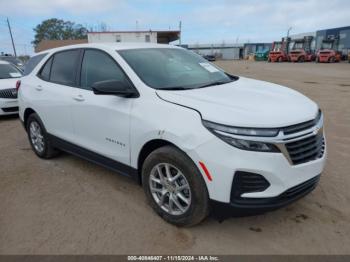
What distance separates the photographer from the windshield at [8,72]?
9203 millimetres

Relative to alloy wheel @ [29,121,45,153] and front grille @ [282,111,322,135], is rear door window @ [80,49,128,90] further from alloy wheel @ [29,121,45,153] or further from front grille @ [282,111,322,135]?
front grille @ [282,111,322,135]

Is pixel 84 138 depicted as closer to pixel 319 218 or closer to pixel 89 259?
pixel 89 259

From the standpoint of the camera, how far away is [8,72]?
370 inches

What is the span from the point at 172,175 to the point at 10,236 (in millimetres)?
1703

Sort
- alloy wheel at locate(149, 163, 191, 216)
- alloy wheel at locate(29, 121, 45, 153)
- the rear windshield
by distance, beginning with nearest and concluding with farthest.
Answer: alloy wheel at locate(149, 163, 191, 216) → alloy wheel at locate(29, 121, 45, 153) → the rear windshield

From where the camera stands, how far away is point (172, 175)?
2996 millimetres

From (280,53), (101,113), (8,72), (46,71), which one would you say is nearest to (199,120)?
(101,113)

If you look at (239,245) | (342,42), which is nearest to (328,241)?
(239,245)

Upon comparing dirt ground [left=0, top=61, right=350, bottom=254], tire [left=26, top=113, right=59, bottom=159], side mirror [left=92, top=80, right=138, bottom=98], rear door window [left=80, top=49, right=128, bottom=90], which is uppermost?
rear door window [left=80, top=49, right=128, bottom=90]

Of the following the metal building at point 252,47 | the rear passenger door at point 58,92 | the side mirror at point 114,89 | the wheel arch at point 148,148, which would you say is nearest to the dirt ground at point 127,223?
the wheel arch at point 148,148

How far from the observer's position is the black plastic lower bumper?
2.56m

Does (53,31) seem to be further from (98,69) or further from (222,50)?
(98,69)

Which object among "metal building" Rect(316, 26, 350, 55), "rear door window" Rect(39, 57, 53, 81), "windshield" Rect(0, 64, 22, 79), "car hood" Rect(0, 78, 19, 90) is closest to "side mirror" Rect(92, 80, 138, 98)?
"rear door window" Rect(39, 57, 53, 81)

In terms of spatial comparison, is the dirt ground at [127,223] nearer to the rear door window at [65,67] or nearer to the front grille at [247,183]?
the front grille at [247,183]
